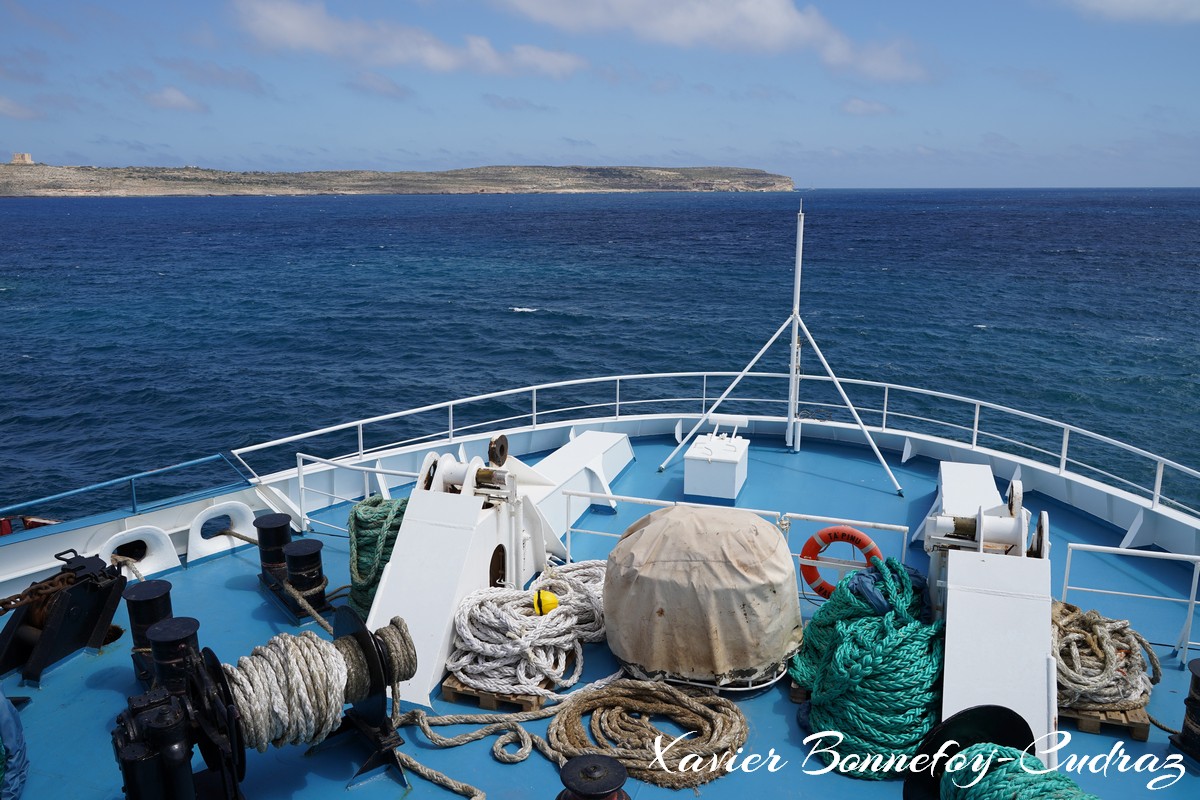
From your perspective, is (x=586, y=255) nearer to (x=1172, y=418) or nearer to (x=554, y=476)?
(x=1172, y=418)

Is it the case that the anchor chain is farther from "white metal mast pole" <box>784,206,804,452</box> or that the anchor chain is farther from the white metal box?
"white metal mast pole" <box>784,206,804,452</box>

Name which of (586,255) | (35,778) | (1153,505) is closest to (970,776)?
(35,778)

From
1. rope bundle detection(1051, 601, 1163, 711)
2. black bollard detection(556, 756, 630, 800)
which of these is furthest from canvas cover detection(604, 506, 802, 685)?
rope bundle detection(1051, 601, 1163, 711)

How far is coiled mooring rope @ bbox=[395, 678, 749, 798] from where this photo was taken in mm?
5289

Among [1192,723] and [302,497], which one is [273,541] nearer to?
[302,497]

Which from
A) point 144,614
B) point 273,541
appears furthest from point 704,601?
point 144,614

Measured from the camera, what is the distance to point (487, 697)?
5926mm

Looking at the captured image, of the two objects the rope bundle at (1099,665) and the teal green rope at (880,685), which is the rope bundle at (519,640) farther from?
the rope bundle at (1099,665)

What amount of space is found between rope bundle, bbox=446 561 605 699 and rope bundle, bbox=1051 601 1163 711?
3.17 meters

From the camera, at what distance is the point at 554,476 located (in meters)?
9.16

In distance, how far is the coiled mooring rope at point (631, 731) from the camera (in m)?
5.29

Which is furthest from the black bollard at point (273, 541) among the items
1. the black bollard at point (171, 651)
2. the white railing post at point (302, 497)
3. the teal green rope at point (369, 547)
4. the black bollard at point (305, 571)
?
the black bollard at point (171, 651)

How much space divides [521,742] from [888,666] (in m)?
2.36

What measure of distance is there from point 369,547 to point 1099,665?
17.6 feet
